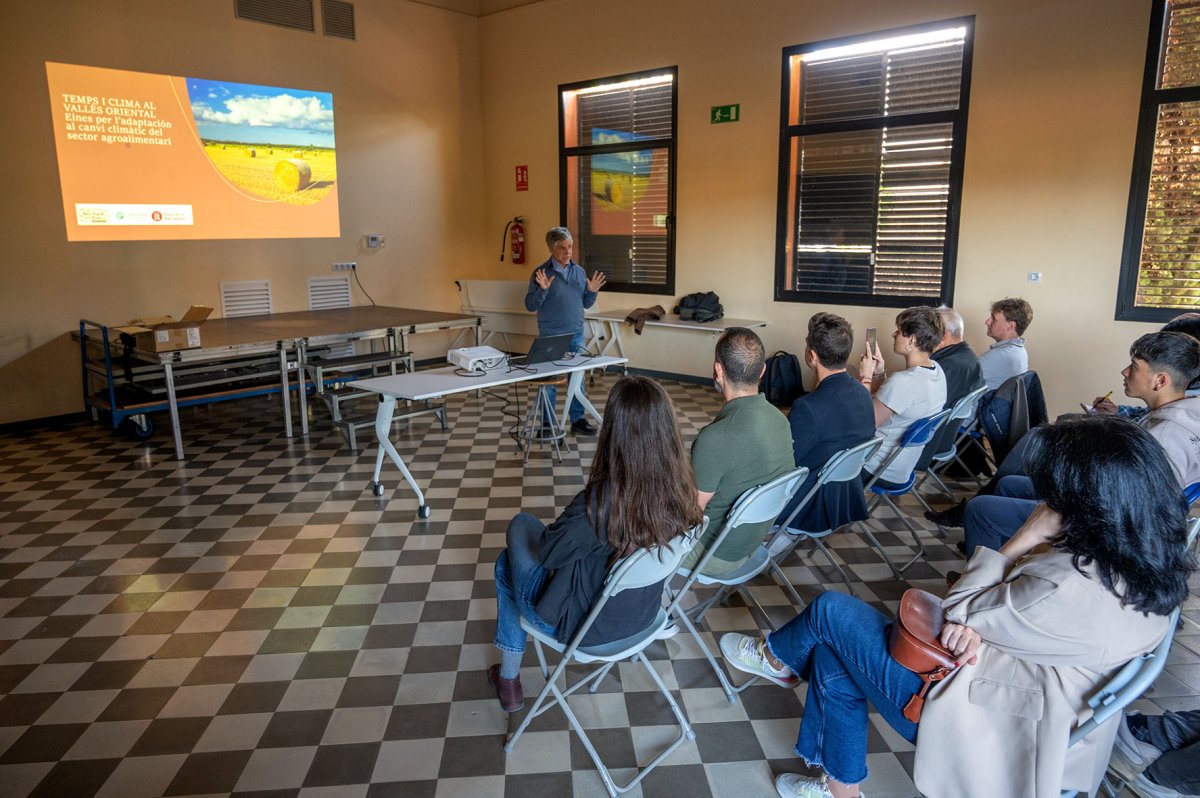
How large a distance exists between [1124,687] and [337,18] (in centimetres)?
832

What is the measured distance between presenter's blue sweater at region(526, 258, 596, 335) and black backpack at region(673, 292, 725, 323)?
1.64 meters

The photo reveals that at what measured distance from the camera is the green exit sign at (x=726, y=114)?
6.95 m

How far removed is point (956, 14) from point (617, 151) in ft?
11.2

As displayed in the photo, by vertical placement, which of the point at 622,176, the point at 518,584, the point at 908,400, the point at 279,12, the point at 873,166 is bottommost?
the point at 518,584

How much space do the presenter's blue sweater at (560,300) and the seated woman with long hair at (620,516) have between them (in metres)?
3.68

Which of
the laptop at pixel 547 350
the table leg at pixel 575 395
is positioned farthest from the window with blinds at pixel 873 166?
the laptop at pixel 547 350

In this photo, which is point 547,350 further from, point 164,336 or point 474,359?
point 164,336

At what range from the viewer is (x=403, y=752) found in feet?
7.74

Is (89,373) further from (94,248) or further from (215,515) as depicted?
(215,515)

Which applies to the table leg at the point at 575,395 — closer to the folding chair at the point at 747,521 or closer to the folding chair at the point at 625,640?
the folding chair at the point at 747,521

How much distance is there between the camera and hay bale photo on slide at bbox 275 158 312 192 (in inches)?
288

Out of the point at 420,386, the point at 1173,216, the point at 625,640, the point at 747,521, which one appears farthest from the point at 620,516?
the point at 1173,216

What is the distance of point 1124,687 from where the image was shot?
5.24 feet

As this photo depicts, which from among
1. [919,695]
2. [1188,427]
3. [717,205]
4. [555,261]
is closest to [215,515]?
[555,261]
